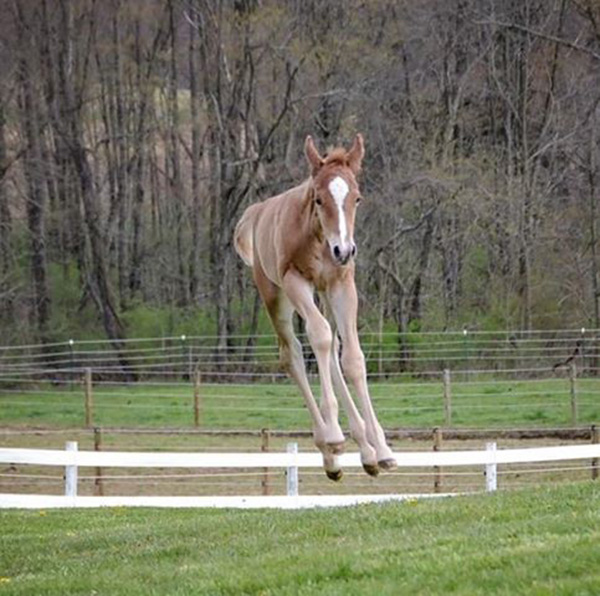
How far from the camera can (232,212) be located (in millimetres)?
39875

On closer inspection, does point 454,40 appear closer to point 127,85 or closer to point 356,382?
point 127,85

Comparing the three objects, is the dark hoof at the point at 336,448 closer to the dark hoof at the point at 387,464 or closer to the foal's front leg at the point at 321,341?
the foal's front leg at the point at 321,341

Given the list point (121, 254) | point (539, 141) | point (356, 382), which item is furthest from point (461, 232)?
point (356, 382)

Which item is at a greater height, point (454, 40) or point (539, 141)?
point (454, 40)

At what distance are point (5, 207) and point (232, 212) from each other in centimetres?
606

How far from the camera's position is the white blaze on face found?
28.4 feet

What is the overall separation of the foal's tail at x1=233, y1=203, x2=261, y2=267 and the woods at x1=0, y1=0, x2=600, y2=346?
85.3ft

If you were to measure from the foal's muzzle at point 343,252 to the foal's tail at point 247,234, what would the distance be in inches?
69.8

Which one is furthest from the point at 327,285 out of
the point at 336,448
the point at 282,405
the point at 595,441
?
the point at 282,405

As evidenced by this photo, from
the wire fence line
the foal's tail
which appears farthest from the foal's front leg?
the wire fence line

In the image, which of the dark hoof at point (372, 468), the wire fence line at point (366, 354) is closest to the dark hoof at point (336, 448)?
the dark hoof at point (372, 468)

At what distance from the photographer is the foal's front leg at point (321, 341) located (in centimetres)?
927

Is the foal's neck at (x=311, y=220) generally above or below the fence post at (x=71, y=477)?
above

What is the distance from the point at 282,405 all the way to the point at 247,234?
21.4m
